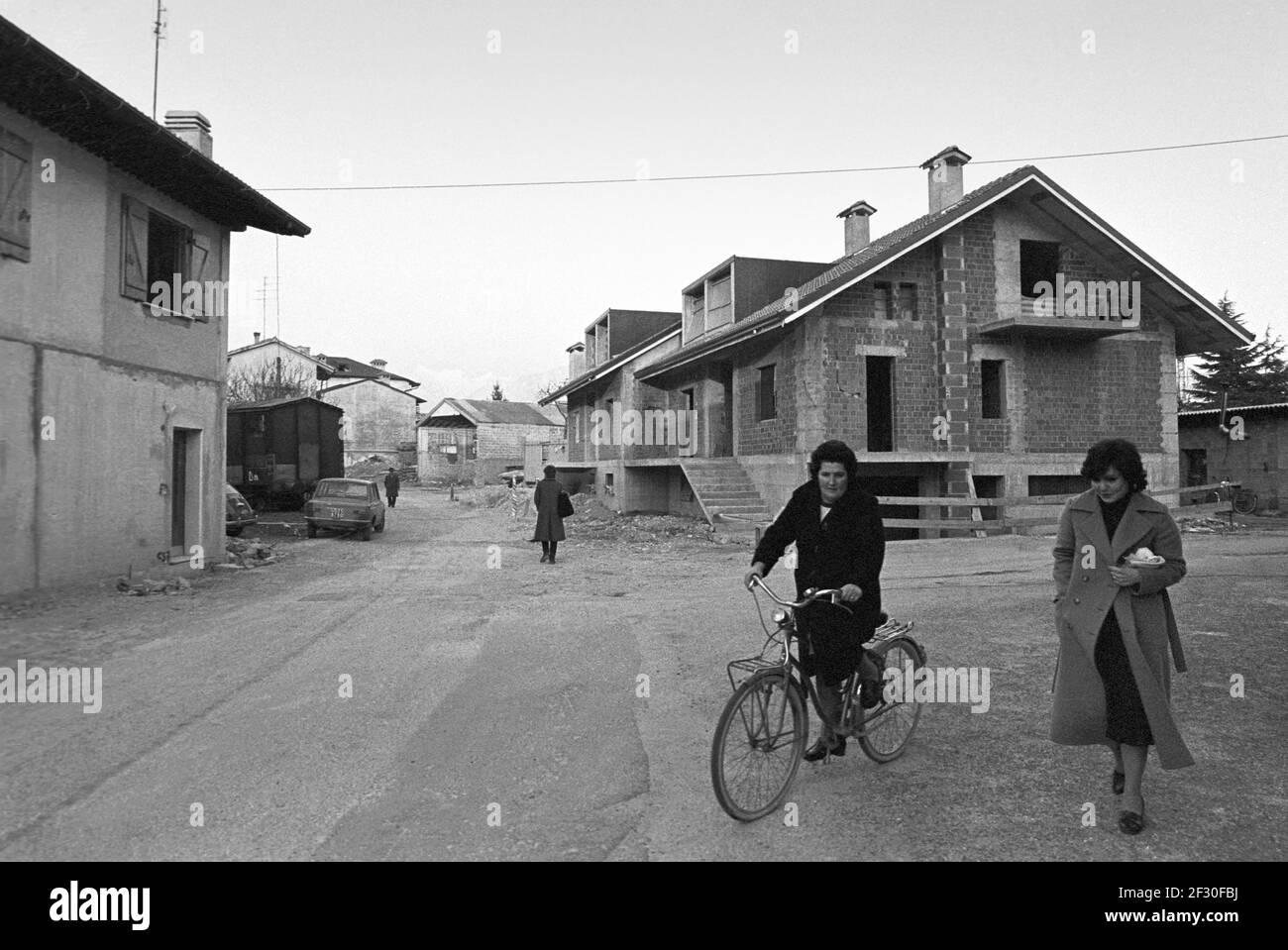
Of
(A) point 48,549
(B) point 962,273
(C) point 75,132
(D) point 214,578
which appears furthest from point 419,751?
(B) point 962,273

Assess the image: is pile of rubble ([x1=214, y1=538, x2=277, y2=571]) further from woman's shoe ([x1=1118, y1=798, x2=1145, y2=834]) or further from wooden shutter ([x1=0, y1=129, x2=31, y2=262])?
woman's shoe ([x1=1118, y1=798, x2=1145, y2=834])

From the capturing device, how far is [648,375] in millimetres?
25844

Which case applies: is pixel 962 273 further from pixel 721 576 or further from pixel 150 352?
pixel 150 352

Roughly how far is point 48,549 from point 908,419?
16.5 metres

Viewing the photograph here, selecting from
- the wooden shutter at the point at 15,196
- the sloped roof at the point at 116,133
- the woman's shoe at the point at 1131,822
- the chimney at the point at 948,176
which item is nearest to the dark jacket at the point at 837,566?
the woman's shoe at the point at 1131,822

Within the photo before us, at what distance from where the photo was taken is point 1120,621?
3.70m

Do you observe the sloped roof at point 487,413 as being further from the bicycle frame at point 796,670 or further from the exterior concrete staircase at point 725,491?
the bicycle frame at point 796,670

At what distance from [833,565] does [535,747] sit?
204 centimetres

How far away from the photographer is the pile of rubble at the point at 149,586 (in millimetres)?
10797

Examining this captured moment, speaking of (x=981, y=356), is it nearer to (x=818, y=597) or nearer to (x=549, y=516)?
(x=549, y=516)

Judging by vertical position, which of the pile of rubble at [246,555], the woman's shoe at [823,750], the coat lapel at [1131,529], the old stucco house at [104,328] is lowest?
the woman's shoe at [823,750]

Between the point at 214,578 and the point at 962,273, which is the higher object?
the point at 962,273

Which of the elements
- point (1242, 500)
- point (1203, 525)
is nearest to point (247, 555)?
point (1203, 525)
